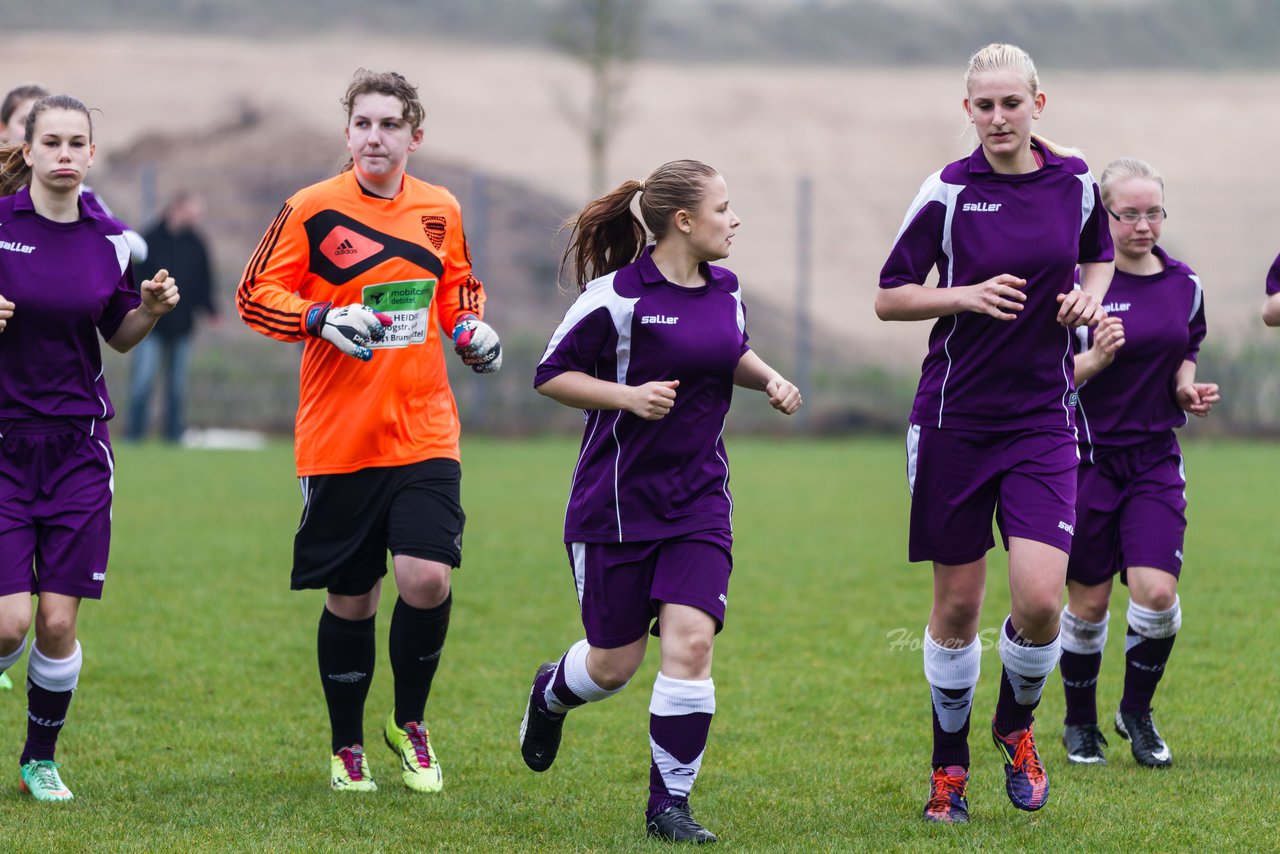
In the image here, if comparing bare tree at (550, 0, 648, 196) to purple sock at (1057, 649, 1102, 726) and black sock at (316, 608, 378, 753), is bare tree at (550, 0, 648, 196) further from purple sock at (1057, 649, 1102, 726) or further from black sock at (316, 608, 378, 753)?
black sock at (316, 608, 378, 753)

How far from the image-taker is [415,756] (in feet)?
18.3

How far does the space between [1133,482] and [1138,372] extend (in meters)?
0.38

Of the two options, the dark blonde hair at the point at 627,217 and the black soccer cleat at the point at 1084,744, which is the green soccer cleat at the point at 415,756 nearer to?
the dark blonde hair at the point at 627,217

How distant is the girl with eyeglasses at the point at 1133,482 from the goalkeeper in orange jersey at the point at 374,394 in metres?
2.17

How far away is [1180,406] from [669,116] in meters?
37.4

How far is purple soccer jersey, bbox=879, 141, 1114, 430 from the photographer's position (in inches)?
196

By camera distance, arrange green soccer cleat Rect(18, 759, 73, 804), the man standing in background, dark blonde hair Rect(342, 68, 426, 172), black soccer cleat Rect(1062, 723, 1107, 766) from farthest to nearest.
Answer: the man standing in background
black soccer cleat Rect(1062, 723, 1107, 766)
dark blonde hair Rect(342, 68, 426, 172)
green soccer cleat Rect(18, 759, 73, 804)

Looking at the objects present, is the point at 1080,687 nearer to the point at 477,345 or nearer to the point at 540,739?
the point at 540,739

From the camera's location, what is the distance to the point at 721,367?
193 inches

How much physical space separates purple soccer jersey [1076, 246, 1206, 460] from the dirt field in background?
27554 millimetres

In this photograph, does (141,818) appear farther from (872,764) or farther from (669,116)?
(669,116)

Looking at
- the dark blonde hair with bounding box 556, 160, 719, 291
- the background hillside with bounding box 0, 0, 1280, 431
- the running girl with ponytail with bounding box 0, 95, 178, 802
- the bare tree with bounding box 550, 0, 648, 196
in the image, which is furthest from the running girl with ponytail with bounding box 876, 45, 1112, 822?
the bare tree with bounding box 550, 0, 648, 196

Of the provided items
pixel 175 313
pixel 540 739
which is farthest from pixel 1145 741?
pixel 175 313

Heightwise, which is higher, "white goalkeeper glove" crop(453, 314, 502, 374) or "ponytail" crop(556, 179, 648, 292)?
"ponytail" crop(556, 179, 648, 292)
